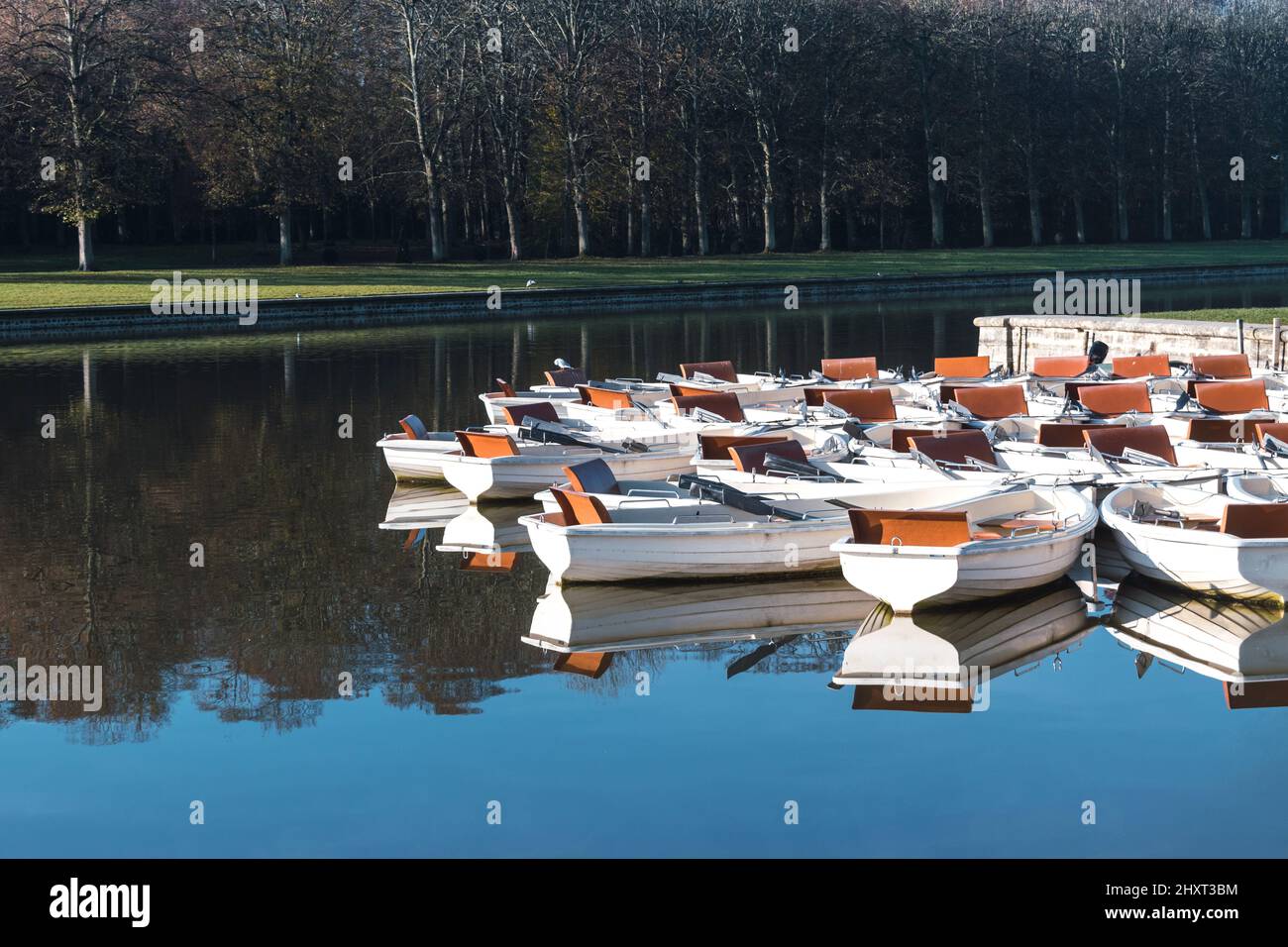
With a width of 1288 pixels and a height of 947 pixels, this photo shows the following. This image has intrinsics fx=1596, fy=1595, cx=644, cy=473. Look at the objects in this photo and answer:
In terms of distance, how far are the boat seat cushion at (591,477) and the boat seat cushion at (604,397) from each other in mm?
7728

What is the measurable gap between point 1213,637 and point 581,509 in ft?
19.0

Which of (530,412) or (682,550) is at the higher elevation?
(530,412)

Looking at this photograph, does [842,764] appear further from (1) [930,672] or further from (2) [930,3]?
(2) [930,3]

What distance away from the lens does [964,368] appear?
89.8 feet

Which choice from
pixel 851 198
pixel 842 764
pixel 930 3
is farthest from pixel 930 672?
pixel 930 3

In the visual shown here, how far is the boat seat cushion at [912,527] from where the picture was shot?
45.9 ft

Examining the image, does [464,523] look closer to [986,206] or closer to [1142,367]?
[1142,367]

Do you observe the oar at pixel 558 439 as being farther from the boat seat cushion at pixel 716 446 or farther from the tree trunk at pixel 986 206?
the tree trunk at pixel 986 206

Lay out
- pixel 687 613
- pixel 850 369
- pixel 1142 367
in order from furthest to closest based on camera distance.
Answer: pixel 850 369
pixel 1142 367
pixel 687 613

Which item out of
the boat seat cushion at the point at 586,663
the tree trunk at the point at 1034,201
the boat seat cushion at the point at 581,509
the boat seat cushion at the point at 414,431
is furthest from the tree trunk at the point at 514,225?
the boat seat cushion at the point at 586,663

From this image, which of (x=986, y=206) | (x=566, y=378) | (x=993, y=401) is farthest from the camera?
(x=986, y=206)

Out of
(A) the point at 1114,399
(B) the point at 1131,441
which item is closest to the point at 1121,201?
(A) the point at 1114,399
